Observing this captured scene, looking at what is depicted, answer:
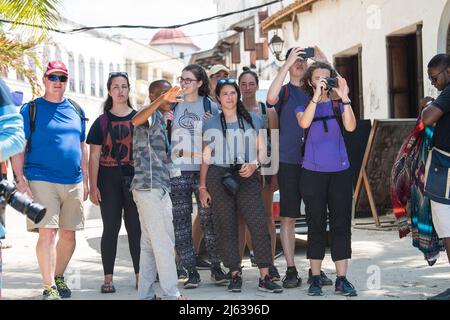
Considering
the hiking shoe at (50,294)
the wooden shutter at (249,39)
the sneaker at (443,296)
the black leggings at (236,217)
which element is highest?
the wooden shutter at (249,39)

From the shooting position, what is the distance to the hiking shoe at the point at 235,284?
668 centimetres

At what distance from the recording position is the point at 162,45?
78.3 m

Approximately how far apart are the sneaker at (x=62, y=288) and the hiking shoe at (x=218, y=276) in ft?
4.23

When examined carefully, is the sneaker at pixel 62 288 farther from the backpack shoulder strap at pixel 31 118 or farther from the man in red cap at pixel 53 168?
the backpack shoulder strap at pixel 31 118

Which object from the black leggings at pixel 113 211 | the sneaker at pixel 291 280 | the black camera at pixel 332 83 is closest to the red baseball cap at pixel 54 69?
the black leggings at pixel 113 211

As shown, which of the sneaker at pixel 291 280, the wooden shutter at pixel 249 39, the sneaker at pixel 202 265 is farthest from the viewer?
the wooden shutter at pixel 249 39

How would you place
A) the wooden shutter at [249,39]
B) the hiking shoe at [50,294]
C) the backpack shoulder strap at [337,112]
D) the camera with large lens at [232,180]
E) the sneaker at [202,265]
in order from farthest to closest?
1. the wooden shutter at [249,39]
2. the sneaker at [202,265]
3. the camera with large lens at [232,180]
4. the backpack shoulder strap at [337,112]
5. the hiking shoe at [50,294]

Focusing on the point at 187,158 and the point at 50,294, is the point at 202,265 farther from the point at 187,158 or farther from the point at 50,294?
the point at 50,294

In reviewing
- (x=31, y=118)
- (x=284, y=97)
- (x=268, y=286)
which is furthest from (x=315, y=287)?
(x=31, y=118)

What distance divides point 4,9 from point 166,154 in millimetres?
4758

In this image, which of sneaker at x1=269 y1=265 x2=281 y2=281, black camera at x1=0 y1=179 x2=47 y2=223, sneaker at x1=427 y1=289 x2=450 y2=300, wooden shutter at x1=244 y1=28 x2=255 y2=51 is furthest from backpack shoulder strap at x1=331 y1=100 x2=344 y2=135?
wooden shutter at x1=244 y1=28 x2=255 y2=51

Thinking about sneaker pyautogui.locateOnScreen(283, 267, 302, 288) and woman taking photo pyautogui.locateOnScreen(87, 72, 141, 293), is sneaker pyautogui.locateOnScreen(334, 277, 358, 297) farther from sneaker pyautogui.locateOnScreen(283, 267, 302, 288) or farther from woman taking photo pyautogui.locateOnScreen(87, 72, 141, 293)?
woman taking photo pyautogui.locateOnScreen(87, 72, 141, 293)

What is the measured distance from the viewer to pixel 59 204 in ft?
21.3
